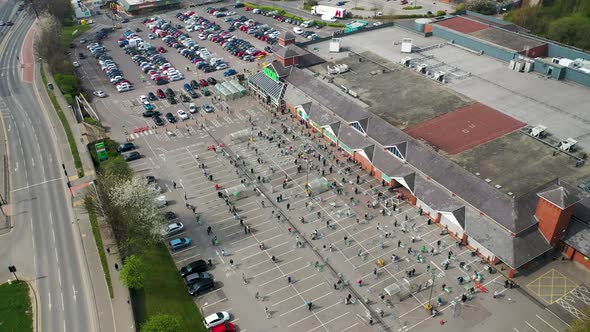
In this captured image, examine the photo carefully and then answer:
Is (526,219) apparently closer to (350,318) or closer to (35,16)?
(350,318)

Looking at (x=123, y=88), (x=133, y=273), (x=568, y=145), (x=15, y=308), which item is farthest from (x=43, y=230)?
(x=568, y=145)

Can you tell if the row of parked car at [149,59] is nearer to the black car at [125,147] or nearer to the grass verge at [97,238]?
the black car at [125,147]

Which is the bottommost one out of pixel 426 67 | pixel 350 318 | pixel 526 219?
pixel 350 318

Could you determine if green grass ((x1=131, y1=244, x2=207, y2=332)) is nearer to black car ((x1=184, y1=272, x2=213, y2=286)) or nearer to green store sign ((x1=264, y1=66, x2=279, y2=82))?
black car ((x1=184, y1=272, x2=213, y2=286))

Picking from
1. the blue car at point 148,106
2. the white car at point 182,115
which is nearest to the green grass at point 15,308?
the white car at point 182,115

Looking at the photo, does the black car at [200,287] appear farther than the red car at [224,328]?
Yes

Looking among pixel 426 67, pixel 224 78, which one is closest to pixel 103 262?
pixel 224 78
